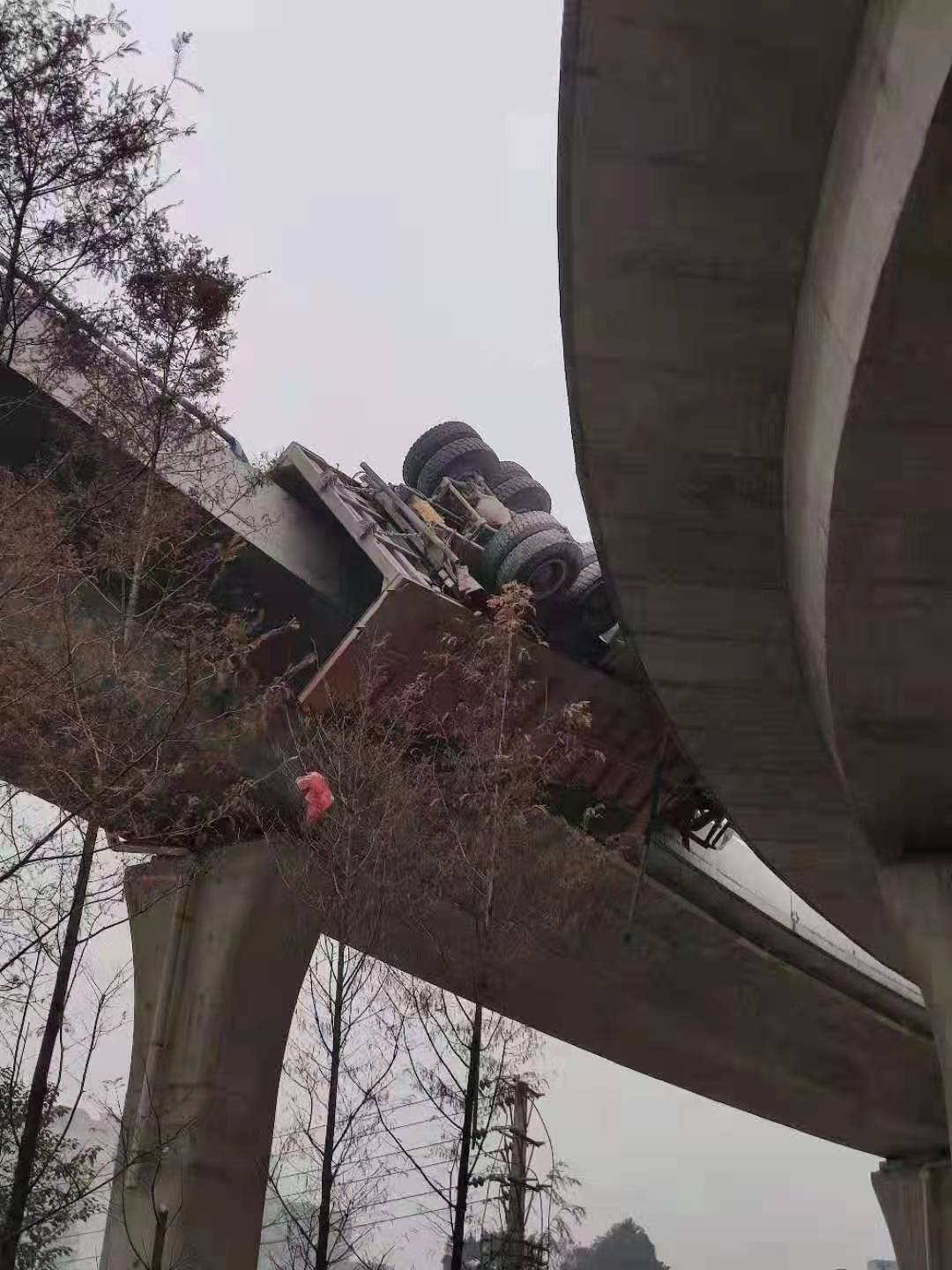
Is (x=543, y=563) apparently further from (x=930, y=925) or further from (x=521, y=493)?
(x=930, y=925)

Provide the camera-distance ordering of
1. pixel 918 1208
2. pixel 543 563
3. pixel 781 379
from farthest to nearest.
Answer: pixel 918 1208 < pixel 543 563 < pixel 781 379

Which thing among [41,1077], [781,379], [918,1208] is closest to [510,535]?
[781,379]

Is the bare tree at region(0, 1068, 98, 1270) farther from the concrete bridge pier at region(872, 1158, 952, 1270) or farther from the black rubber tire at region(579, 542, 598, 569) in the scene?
the concrete bridge pier at region(872, 1158, 952, 1270)

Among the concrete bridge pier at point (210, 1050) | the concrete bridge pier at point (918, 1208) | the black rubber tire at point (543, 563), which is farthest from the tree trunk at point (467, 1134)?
the concrete bridge pier at point (918, 1208)

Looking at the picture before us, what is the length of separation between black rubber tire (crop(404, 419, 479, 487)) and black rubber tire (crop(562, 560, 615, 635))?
332cm

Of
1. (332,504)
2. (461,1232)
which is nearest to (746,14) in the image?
(461,1232)

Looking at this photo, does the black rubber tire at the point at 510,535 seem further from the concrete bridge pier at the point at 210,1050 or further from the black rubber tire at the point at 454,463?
the concrete bridge pier at the point at 210,1050

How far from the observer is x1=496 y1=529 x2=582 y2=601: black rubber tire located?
12430 mm

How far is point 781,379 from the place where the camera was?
224 inches

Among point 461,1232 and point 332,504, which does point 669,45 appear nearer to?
point 461,1232

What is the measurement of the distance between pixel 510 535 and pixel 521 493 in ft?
10.1

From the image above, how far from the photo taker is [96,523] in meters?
8.06

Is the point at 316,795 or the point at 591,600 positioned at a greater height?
the point at 591,600

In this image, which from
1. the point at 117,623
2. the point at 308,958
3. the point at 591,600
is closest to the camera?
the point at 117,623
